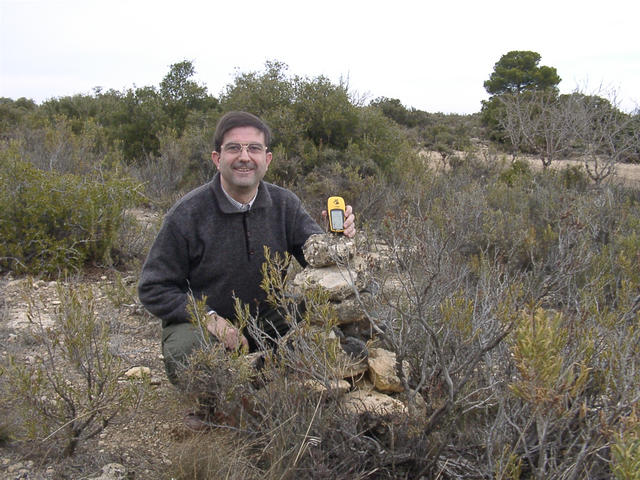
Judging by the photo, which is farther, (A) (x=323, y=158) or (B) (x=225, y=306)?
(A) (x=323, y=158)

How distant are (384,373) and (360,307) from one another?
336 mm

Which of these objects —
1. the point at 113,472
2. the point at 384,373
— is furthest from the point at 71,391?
the point at 384,373

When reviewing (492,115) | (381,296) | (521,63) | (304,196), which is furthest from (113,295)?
(521,63)

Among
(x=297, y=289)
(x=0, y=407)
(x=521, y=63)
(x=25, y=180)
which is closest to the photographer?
(x=0, y=407)

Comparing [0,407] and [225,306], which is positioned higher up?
[225,306]

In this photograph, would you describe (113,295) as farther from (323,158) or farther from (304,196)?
(323,158)

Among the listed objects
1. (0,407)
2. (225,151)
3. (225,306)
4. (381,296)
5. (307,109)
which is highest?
(307,109)

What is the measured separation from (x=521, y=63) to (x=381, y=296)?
27.1m

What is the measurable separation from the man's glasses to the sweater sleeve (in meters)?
0.49

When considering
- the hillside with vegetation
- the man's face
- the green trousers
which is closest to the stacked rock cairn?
the hillside with vegetation

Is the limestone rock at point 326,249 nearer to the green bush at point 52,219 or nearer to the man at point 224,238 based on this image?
the man at point 224,238

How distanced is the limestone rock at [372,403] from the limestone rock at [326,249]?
0.62 metres

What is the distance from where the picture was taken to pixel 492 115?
21750 millimetres

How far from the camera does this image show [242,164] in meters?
2.85
